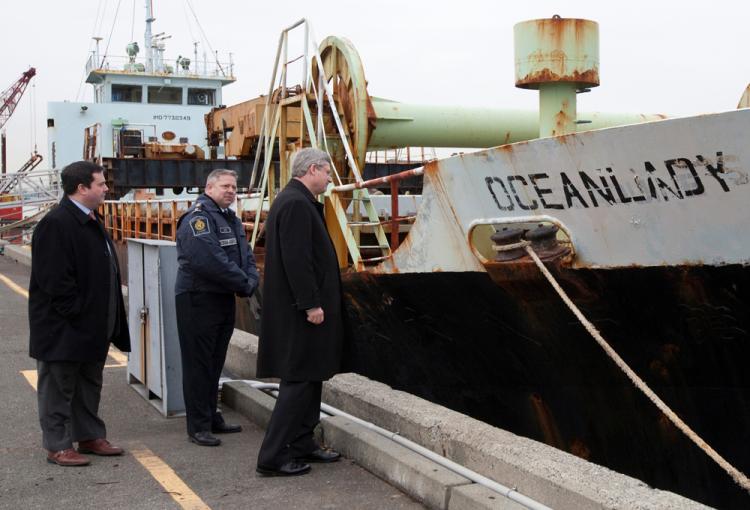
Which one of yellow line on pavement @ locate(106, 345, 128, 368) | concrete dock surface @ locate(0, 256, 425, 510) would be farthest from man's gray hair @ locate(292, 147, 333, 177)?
yellow line on pavement @ locate(106, 345, 128, 368)

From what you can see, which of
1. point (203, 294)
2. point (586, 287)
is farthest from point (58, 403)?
point (586, 287)

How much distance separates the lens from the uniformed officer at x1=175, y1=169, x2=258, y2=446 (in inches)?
203

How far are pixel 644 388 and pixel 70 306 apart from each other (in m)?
2.88

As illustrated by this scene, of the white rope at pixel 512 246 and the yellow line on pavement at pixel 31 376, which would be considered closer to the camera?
the white rope at pixel 512 246

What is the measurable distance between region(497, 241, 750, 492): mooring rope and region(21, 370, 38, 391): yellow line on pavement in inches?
167

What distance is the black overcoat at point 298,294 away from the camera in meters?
4.40

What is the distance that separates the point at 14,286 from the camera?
16844mm

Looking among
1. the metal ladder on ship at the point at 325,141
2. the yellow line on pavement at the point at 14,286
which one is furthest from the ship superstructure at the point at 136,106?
the metal ladder on ship at the point at 325,141

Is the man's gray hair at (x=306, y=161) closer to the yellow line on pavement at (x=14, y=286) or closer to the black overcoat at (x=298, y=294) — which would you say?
the black overcoat at (x=298, y=294)

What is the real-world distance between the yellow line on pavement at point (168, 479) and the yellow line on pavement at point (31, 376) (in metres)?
2.30

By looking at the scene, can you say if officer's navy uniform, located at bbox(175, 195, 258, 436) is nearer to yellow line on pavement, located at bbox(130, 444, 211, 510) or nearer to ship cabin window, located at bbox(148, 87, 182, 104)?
yellow line on pavement, located at bbox(130, 444, 211, 510)

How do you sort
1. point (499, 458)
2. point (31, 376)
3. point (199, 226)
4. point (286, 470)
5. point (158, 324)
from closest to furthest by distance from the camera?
point (499, 458) < point (286, 470) < point (199, 226) < point (158, 324) < point (31, 376)

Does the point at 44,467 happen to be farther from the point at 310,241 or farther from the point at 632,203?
the point at 632,203

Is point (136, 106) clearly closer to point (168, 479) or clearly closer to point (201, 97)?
point (201, 97)
